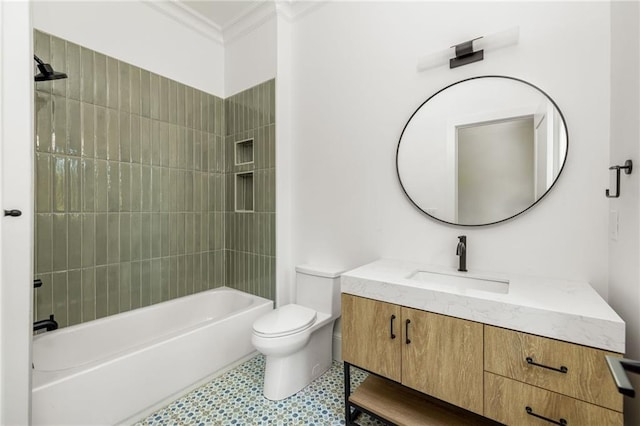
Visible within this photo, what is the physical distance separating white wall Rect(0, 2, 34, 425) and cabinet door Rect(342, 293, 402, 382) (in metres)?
1.41

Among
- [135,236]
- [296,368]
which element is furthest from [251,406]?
[135,236]

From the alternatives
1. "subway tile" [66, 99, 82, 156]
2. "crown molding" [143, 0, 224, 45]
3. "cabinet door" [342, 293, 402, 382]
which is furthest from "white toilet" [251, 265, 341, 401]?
"crown molding" [143, 0, 224, 45]

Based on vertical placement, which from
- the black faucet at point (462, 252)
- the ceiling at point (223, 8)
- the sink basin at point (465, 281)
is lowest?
the sink basin at point (465, 281)

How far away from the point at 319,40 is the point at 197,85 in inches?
46.7

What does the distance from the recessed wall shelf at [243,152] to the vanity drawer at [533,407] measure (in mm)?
2379

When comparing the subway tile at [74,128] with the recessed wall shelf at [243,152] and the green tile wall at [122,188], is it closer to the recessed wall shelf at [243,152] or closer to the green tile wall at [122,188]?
the green tile wall at [122,188]

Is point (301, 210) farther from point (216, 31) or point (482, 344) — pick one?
point (216, 31)

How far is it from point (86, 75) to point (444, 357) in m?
2.74

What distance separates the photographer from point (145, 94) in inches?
88.5

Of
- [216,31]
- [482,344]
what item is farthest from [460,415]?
[216,31]

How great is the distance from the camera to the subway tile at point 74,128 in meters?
1.86

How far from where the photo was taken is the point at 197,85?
2.60 meters

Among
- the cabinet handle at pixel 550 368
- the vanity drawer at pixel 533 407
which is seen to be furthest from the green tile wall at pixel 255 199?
the cabinet handle at pixel 550 368

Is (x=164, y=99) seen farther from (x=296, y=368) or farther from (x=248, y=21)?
(x=296, y=368)
